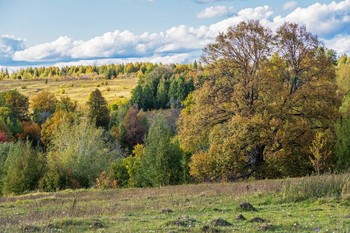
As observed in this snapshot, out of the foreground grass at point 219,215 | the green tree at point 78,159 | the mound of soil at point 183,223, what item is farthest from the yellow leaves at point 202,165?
the mound of soil at point 183,223

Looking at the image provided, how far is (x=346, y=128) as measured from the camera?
124 ft

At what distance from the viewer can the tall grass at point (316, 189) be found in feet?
67.6

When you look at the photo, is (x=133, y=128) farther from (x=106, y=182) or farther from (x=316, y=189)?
(x=316, y=189)

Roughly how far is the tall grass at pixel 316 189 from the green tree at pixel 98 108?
280ft

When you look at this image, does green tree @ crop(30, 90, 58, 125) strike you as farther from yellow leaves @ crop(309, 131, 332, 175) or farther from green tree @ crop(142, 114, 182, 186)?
yellow leaves @ crop(309, 131, 332, 175)

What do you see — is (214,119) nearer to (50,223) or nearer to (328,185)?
(328,185)

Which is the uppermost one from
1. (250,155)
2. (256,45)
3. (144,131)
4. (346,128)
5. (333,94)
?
(256,45)

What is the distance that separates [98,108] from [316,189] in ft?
293

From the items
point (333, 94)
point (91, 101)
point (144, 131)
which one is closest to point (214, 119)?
point (333, 94)

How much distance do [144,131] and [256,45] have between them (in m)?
62.0

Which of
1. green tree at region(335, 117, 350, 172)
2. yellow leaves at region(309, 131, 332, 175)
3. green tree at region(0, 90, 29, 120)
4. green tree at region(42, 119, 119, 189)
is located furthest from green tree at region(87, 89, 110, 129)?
green tree at region(335, 117, 350, 172)

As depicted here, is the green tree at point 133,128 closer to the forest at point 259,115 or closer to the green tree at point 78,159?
the green tree at point 78,159

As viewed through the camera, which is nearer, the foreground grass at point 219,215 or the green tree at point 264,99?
the foreground grass at point 219,215

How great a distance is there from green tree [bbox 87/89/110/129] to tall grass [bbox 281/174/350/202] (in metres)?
85.2
